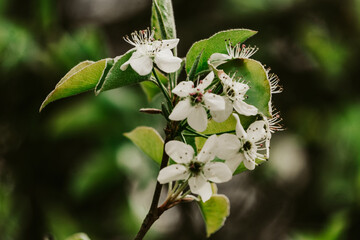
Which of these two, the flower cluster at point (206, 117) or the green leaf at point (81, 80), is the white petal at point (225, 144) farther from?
the green leaf at point (81, 80)

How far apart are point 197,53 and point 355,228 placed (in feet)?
4.34

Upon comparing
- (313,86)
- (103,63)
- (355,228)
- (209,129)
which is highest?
(103,63)

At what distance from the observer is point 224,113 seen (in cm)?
55

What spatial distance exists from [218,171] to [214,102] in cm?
8

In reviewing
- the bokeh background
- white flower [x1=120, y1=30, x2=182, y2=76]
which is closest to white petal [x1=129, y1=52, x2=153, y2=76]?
white flower [x1=120, y1=30, x2=182, y2=76]

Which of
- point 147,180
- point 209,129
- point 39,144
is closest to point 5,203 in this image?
point 39,144

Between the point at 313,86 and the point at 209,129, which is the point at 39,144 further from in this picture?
the point at 209,129

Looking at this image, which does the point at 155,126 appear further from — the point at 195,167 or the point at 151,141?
the point at 195,167

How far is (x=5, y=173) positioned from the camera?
182 cm

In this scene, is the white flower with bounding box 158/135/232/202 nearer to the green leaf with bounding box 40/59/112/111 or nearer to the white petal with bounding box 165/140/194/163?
the white petal with bounding box 165/140/194/163

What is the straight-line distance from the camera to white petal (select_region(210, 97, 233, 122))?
21.6 inches

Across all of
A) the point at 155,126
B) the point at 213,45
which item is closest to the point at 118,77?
the point at 213,45

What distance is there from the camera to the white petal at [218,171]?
57cm

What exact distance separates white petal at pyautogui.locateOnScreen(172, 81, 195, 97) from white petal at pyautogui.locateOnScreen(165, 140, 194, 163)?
5 cm
